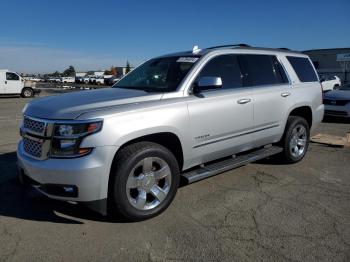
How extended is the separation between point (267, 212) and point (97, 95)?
2.41m

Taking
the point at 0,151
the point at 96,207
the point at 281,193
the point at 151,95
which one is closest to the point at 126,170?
the point at 96,207

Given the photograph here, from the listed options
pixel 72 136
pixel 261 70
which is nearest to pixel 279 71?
pixel 261 70

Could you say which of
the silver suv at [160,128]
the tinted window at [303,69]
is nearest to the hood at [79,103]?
the silver suv at [160,128]

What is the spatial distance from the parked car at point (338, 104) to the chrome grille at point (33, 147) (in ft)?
33.7

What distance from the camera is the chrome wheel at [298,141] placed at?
594 centimetres

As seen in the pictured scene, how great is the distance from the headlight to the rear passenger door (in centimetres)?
255

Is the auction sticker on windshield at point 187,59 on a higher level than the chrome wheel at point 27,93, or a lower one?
higher

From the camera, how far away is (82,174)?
338 centimetres

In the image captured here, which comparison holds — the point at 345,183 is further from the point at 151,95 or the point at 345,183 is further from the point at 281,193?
the point at 151,95

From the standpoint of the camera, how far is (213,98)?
4492mm

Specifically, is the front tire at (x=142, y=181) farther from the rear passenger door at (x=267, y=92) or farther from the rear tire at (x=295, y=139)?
the rear tire at (x=295, y=139)

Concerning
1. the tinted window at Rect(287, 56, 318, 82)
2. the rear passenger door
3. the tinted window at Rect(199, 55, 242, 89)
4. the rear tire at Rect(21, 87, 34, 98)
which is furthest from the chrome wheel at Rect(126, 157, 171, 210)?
the rear tire at Rect(21, 87, 34, 98)

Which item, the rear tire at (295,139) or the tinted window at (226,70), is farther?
the rear tire at (295,139)

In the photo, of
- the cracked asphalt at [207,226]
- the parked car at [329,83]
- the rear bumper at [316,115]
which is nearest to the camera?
the cracked asphalt at [207,226]
